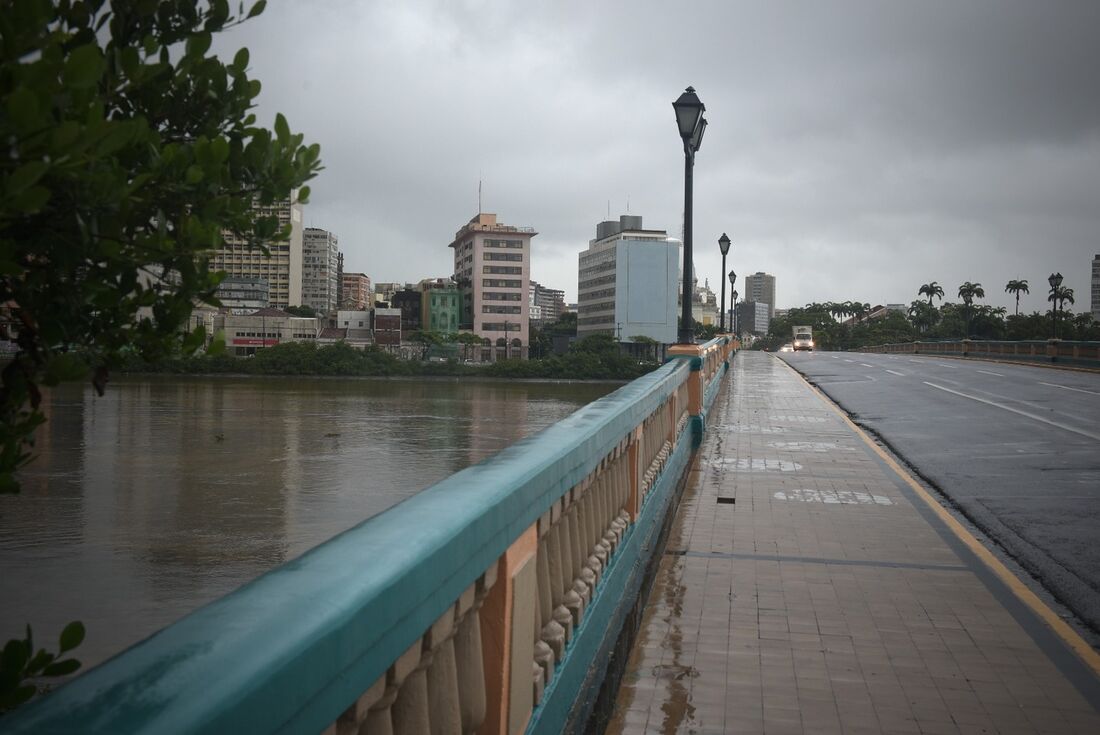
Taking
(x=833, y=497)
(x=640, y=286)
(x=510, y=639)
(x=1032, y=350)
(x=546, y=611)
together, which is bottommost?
(x=833, y=497)

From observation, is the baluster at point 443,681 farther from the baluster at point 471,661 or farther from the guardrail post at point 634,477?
the guardrail post at point 634,477

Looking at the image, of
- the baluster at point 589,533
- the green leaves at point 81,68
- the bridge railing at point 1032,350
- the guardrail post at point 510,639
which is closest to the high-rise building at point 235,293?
the green leaves at point 81,68

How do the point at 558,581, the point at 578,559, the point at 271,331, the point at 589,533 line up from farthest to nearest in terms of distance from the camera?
the point at 271,331
the point at 589,533
the point at 578,559
the point at 558,581

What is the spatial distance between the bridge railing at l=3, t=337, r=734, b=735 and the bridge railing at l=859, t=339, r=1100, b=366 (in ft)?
126

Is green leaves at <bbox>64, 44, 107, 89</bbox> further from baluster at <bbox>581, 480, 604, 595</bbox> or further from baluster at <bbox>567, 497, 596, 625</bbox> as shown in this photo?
baluster at <bbox>581, 480, 604, 595</bbox>

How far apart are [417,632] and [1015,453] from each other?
13061 millimetres

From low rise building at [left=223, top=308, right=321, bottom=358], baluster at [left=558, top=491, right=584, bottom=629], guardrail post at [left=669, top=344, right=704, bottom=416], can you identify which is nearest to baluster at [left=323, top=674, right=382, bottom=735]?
baluster at [left=558, top=491, right=584, bottom=629]

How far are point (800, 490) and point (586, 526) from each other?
6150mm

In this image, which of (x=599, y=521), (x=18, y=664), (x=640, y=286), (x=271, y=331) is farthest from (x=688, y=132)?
(x=640, y=286)

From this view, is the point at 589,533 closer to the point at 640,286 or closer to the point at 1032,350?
the point at 1032,350

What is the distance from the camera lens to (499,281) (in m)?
152

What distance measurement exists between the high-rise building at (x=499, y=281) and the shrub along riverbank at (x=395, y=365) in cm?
4466

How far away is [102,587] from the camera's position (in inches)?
1065

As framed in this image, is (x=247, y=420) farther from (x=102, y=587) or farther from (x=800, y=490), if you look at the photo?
(x=800, y=490)
